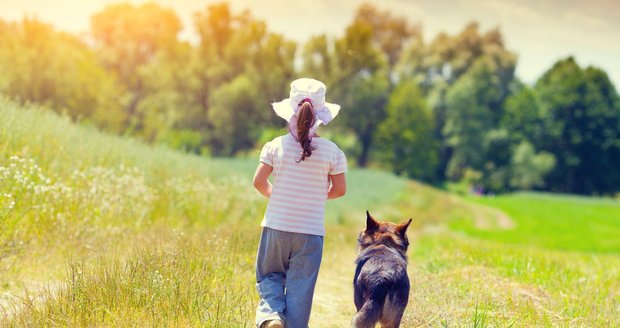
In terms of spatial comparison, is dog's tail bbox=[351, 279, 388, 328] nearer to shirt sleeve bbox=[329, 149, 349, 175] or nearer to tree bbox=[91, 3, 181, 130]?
shirt sleeve bbox=[329, 149, 349, 175]

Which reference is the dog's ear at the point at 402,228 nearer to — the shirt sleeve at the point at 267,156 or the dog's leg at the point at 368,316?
the dog's leg at the point at 368,316

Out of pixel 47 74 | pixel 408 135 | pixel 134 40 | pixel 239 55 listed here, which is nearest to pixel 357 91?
pixel 408 135

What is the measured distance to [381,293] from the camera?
16.8 ft

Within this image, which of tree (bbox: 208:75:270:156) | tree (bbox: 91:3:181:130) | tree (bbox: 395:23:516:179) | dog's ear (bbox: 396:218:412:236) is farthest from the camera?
tree (bbox: 395:23:516:179)

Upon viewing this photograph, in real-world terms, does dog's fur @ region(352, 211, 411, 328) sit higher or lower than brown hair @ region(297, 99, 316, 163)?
lower

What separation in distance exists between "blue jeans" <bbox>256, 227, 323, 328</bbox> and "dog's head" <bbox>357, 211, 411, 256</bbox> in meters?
0.44

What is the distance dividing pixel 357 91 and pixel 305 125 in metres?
46.2

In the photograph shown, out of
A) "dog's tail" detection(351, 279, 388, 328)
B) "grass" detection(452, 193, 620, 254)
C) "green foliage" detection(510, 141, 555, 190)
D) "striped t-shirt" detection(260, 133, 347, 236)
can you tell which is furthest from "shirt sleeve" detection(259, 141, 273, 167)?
"green foliage" detection(510, 141, 555, 190)

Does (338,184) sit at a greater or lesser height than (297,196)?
greater

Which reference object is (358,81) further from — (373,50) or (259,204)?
(259,204)

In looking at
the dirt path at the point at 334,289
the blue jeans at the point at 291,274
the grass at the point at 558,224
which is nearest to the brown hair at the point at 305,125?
the blue jeans at the point at 291,274

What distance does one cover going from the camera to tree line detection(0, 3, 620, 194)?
112 feet

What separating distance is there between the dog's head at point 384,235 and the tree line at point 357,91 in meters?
23.9

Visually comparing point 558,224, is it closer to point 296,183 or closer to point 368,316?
point 296,183
